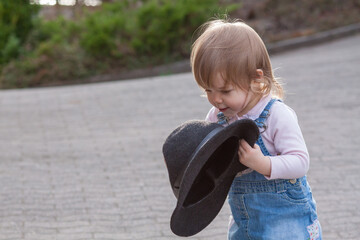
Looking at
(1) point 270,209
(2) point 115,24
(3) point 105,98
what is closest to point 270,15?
(2) point 115,24

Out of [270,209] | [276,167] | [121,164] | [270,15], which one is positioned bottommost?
[270,15]

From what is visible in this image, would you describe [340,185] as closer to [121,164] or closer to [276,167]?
[121,164]

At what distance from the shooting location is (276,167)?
8.04ft

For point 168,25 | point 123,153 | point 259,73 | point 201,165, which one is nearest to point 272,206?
point 201,165

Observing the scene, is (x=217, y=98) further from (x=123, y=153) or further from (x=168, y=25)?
(x=168, y=25)

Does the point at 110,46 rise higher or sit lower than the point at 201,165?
lower

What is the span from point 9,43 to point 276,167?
1032cm

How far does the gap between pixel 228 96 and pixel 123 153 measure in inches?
141

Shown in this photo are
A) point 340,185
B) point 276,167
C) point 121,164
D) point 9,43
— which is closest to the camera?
point 276,167

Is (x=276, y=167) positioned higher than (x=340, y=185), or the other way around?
(x=276, y=167)

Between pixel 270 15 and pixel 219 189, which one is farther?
pixel 270 15

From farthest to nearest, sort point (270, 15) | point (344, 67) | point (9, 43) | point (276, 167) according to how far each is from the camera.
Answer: point (270, 15), point (9, 43), point (344, 67), point (276, 167)

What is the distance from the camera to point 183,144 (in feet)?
7.97

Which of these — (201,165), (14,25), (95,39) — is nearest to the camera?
(201,165)
